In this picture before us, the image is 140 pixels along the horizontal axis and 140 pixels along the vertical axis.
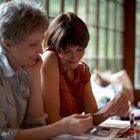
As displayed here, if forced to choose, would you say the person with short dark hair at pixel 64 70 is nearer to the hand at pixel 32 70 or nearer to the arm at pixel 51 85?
the arm at pixel 51 85

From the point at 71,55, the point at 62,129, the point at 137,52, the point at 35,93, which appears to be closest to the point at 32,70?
the point at 35,93

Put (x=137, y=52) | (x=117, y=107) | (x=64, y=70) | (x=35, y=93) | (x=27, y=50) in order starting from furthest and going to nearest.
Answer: (x=137, y=52) < (x=64, y=70) < (x=117, y=107) < (x=35, y=93) < (x=27, y=50)

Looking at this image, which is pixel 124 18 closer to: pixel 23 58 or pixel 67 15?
pixel 67 15

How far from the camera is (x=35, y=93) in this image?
1.39 metres

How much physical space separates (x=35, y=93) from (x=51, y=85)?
0.51 ft

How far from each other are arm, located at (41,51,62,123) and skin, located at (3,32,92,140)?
0.10 m

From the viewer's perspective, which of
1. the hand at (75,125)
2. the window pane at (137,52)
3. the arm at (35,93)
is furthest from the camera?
the window pane at (137,52)

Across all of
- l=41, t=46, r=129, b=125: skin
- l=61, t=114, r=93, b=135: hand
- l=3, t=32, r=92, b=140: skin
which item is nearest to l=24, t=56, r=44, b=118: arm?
l=3, t=32, r=92, b=140: skin

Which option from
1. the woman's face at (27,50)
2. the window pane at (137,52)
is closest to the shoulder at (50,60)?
the woman's face at (27,50)

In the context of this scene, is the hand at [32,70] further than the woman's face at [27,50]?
Yes

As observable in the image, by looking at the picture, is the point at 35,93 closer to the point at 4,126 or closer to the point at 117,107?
the point at 4,126

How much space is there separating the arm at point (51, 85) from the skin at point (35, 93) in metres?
0.10

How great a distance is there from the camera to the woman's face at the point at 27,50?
125cm

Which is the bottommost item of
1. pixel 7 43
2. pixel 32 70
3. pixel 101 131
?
pixel 101 131
